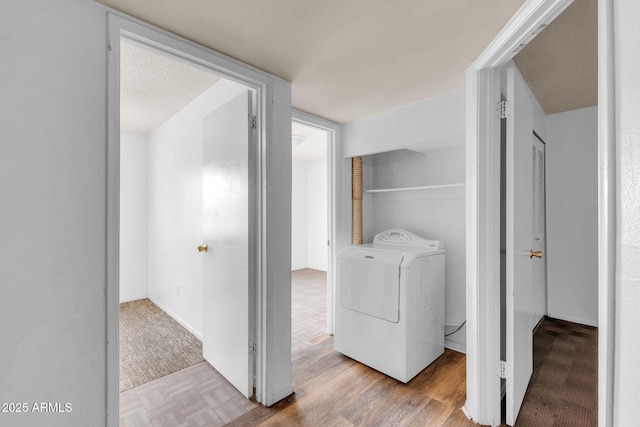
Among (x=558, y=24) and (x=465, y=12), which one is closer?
(x=465, y=12)

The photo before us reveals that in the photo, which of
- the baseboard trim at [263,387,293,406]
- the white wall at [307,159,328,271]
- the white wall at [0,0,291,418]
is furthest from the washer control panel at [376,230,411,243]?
the white wall at [307,159,328,271]

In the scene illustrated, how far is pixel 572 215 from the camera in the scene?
9.86 feet

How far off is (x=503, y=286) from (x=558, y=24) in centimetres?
145

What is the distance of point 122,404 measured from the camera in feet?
6.11

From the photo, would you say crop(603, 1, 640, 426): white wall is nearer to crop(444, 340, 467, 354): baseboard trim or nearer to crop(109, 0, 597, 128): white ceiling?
crop(109, 0, 597, 128): white ceiling

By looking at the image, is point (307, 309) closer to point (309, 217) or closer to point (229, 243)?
point (229, 243)

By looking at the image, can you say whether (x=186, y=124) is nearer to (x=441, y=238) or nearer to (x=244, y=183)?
(x=244, y=183)

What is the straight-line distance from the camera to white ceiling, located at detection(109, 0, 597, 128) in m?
1.28

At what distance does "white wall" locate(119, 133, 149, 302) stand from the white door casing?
212 centimetres

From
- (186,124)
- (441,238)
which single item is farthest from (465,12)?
(186,124)

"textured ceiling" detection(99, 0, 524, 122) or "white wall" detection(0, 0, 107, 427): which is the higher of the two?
"textured ceiling" detection(99, 0, 524, 122)

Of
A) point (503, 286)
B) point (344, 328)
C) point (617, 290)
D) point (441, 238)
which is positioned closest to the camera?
point (617, 290)

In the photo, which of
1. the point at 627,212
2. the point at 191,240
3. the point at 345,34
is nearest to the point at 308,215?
the point at 191,240

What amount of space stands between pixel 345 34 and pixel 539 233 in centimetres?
257
